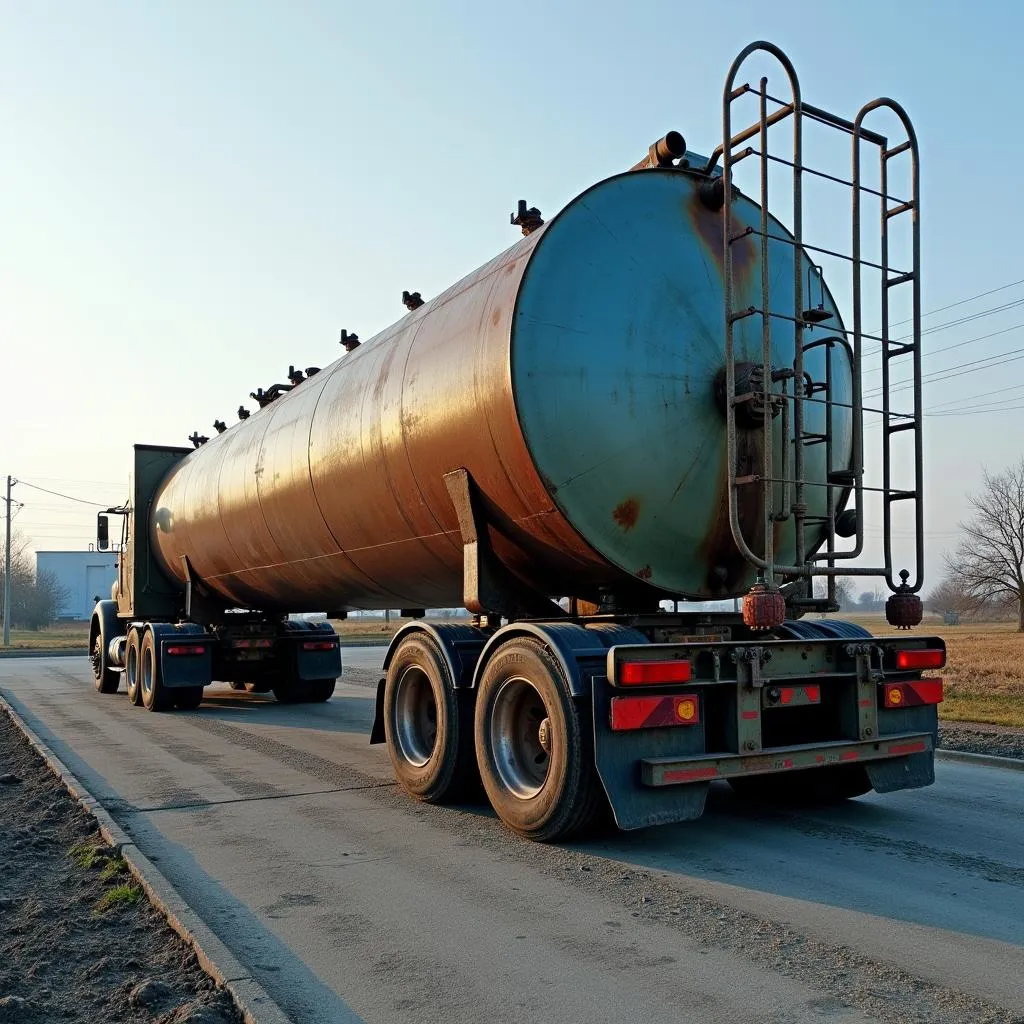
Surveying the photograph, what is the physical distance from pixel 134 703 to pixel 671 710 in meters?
11.3

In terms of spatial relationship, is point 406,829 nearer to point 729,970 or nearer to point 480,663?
point 480,663

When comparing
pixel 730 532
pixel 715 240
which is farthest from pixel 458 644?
pixel 715 240

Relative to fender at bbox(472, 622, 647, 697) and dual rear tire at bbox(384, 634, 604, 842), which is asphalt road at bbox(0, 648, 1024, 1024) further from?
fender at bbox(472, 622, 647, 697)

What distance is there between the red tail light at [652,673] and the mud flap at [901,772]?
6.12ft

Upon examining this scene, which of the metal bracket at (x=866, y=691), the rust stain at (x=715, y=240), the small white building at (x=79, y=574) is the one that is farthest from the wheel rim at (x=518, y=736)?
the small white building at (x=79, y=574)

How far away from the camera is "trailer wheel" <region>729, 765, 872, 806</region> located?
692cm

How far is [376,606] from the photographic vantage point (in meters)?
10.5

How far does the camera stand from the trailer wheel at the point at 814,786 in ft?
22.7

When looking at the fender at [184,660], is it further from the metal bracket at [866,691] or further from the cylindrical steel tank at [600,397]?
the metal bracket at [866,691]

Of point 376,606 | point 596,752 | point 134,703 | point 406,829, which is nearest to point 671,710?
point 596,752

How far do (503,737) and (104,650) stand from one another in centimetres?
1235

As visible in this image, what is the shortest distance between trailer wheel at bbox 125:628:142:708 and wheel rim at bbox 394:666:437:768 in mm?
8159

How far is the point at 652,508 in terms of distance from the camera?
20.2 feet

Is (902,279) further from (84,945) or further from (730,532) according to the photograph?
(84,945)
